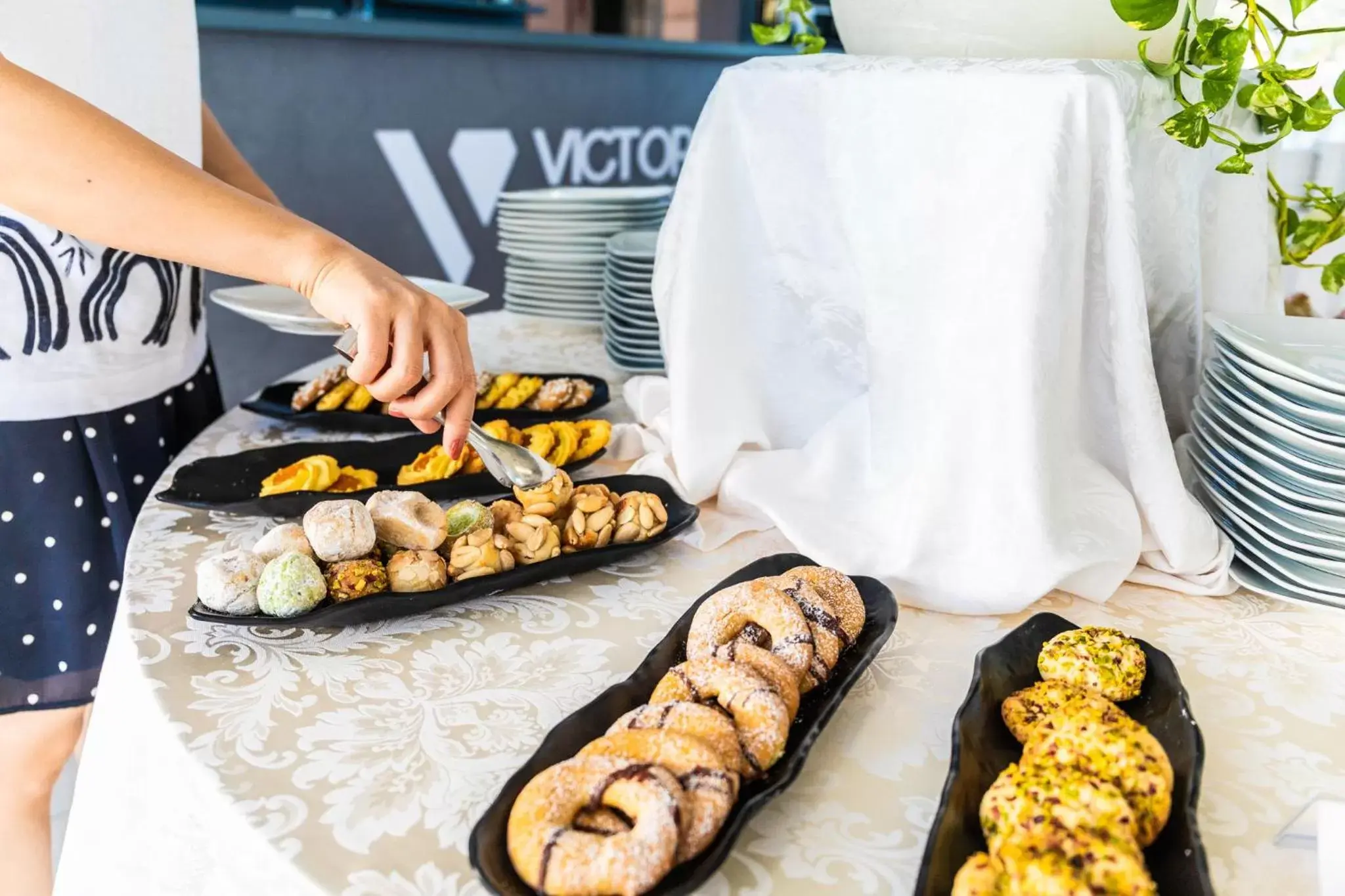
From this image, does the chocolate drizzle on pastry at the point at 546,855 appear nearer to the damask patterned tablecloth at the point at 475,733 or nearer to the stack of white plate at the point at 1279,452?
the damask patterned tablecloth at the point at 475,733

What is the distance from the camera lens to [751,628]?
0.68m

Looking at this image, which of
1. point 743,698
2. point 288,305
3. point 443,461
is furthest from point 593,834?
point 288,305

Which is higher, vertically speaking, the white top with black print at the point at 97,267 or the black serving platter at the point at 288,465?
the white top with black print at the point at 97,267

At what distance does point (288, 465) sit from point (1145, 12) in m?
0.89

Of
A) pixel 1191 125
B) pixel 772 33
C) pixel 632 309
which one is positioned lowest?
pixel 632 309

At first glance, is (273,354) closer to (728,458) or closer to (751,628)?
(728,458)

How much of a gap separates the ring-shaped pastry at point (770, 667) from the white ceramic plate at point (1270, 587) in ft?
1.52

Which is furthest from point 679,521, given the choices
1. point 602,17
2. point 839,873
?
point 602,17

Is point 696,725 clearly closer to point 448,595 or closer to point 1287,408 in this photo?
point 448,595

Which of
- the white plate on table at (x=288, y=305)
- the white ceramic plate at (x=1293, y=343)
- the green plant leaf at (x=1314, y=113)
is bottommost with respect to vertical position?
the white plate on table at (x=288, y=305)

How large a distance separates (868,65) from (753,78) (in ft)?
0.42

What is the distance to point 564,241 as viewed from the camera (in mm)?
1701

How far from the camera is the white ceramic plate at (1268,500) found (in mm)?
792

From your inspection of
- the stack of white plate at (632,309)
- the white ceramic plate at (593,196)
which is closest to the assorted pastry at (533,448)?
the stack of white plate at (632,309)
